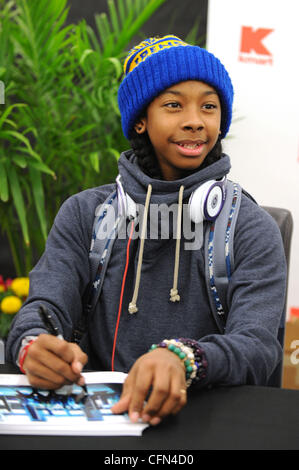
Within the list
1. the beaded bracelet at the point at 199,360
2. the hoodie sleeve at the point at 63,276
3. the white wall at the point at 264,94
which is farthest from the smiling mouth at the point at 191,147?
the white wall at the point at 264,94

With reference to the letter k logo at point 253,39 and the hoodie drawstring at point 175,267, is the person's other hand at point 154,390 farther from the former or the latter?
the letter k logo at point 253,39

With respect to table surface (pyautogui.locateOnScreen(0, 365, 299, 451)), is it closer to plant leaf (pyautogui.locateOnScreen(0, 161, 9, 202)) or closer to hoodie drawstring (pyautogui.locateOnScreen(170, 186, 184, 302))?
hoodie drawstring (pyautogui.locateOnScreen(170, 186, 184, 302))

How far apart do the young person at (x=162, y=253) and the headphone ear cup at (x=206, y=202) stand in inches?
1.5

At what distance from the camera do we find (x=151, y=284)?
1186 millimetres

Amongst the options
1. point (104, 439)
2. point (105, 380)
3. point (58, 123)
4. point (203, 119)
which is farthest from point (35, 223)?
point (104, 439)

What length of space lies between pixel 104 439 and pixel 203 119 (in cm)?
71

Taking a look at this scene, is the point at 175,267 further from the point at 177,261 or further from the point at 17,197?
the point at 17,197

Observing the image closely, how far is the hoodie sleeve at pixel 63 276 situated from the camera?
3.43 feet

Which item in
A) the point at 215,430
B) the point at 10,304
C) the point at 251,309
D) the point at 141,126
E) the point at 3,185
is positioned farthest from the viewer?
the point at 10,304

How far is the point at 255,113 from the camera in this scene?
7.32 ft

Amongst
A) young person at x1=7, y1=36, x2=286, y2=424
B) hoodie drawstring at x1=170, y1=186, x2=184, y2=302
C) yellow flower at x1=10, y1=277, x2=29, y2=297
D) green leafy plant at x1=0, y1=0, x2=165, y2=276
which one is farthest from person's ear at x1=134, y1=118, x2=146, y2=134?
yellow flower at x1=10, y1=277, x2=29, y2=297

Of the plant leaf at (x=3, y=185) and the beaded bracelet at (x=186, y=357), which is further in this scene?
the plant leaf at (x=3, y=185)

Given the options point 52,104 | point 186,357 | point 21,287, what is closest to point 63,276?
Answer: point 186,357

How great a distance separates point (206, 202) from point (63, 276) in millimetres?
343
